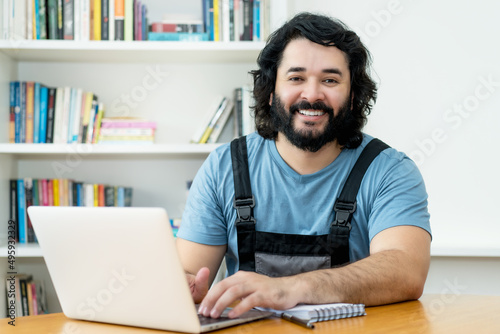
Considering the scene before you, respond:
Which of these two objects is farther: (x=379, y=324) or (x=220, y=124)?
(x=220, y=124)

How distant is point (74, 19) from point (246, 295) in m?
1.86

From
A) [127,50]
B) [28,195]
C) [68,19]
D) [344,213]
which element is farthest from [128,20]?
[344,213]

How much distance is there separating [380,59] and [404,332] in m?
1.82

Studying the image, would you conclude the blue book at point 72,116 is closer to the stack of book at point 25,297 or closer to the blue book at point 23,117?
the blue book at point 23,117

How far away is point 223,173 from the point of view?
62.7 inches

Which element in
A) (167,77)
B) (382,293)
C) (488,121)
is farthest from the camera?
(167,77)

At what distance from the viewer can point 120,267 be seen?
89 cm

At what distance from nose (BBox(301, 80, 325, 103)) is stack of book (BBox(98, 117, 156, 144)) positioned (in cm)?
101

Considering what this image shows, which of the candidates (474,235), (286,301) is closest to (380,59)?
(474,235)

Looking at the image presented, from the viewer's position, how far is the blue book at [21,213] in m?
2.44

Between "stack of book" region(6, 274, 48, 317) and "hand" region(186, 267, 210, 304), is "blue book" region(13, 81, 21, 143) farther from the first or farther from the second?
"hand" region(186, 267, 210, 304)

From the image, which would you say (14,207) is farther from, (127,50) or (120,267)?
(120,267)

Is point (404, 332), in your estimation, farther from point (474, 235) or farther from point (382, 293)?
point (474, 235)

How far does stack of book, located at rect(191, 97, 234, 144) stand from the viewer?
250 cm
